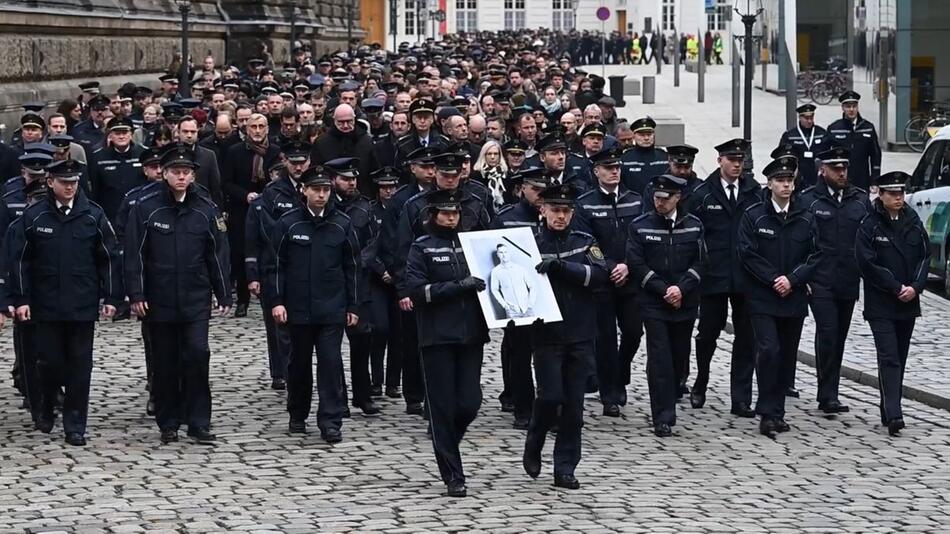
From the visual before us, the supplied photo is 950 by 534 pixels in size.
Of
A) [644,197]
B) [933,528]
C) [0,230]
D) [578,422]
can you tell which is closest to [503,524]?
[578,422]

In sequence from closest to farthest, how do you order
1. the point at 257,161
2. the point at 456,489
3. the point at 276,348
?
the point at 456,489
the point at 276,348
the point at 257,161

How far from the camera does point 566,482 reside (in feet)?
36.7

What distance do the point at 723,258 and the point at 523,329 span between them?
2375mm

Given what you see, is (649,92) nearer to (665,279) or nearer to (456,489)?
(665,279)

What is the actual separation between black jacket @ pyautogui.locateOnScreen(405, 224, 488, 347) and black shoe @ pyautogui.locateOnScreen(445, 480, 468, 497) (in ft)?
2.48

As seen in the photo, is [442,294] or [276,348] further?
[276,348]

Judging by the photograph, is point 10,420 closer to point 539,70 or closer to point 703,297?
point 703,297

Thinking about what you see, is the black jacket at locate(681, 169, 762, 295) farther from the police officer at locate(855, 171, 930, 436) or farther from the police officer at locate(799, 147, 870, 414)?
the police officer at locate(855, 171, 930, 436)

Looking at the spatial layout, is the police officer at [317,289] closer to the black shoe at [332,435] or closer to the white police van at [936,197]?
the black shoe at [332,435]

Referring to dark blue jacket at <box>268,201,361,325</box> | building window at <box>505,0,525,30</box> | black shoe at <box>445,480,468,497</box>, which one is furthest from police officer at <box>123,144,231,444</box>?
building window at <box>505,0,525,30</box>

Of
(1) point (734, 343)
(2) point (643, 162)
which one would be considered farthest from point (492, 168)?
(1) point (734, 343)

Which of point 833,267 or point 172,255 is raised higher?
point 172,255

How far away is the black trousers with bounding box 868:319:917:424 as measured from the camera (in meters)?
13.2

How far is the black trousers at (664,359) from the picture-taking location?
13.0 metres
